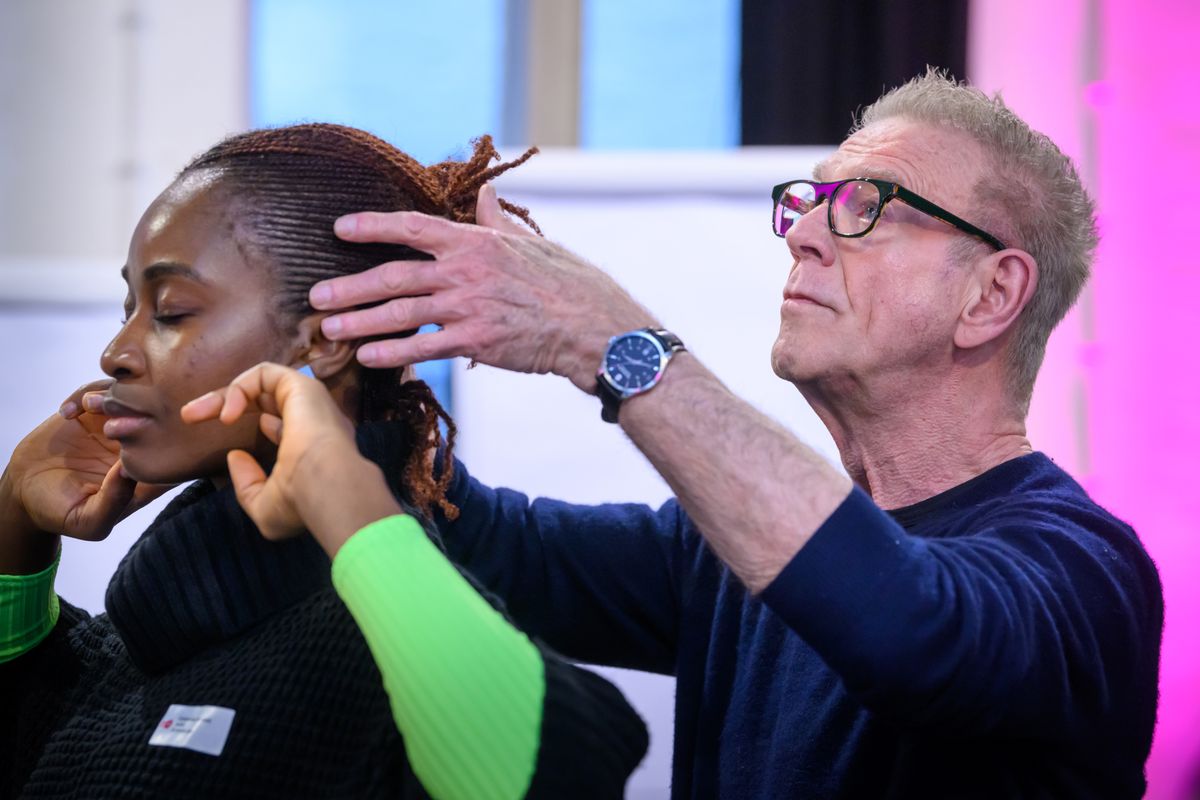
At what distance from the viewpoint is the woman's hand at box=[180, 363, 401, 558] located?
930 millimetres

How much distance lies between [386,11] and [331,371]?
2.05m

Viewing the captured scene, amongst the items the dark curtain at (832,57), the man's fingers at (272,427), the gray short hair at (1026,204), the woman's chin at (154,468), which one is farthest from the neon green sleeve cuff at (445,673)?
the dark curtain at (832,57)

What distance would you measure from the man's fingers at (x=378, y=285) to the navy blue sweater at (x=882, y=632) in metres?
0.45

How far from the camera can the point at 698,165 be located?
76.3 inches

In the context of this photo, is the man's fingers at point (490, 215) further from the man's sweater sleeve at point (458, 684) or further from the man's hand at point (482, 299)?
the man's sweater sleeve at point (458, 684)

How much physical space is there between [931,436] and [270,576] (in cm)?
87

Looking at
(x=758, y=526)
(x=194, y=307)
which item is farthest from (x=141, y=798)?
(x=758, y=526)

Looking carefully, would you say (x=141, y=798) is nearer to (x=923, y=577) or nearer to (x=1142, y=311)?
(x=923, y=577)

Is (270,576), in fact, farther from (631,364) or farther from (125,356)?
(631,364)

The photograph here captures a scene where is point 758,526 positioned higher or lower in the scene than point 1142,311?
lower

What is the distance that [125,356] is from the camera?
109 cm

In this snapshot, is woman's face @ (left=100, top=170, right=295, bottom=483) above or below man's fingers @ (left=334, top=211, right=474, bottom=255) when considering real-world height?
below

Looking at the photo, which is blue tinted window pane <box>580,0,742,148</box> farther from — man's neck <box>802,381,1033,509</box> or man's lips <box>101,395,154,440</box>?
man's lips <box>101,395,154,440</box>

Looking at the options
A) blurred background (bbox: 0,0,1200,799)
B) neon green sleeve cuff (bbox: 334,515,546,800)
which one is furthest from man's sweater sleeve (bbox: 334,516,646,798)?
blurred background (bbox: 0,0,1200,799)
